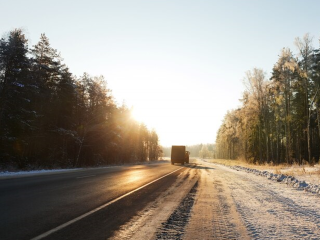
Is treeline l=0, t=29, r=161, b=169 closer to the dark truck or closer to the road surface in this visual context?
the dark truck

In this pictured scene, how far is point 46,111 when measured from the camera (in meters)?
28.3

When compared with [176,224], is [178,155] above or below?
below

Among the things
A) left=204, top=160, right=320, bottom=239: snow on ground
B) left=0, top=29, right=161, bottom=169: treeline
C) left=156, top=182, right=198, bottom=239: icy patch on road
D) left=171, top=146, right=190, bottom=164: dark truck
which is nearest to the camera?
left=156, top=182, right=198, bottom=239: icy patch on road

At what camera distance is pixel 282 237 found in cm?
394

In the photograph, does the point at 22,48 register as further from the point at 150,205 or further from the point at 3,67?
the point at 150,205

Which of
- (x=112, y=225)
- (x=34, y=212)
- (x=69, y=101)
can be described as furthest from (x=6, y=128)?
(x=112, y=225)

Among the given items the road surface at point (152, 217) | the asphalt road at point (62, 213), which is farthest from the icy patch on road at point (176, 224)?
the asphalt road at point (62, 213)

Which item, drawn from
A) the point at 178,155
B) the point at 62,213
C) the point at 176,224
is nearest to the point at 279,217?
the point at 176,224

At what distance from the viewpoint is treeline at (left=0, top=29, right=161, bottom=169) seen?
876 inches

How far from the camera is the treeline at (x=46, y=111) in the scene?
22247mm

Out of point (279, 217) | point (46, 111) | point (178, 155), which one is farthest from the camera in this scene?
point (178, 155)

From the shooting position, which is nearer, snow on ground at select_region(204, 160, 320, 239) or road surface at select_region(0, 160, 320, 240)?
road surface at select_region(0, 160, 320, 240)

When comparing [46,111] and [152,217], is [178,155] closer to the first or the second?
[46,111]

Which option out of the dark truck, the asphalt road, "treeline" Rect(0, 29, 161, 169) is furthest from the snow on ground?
the dark truck
